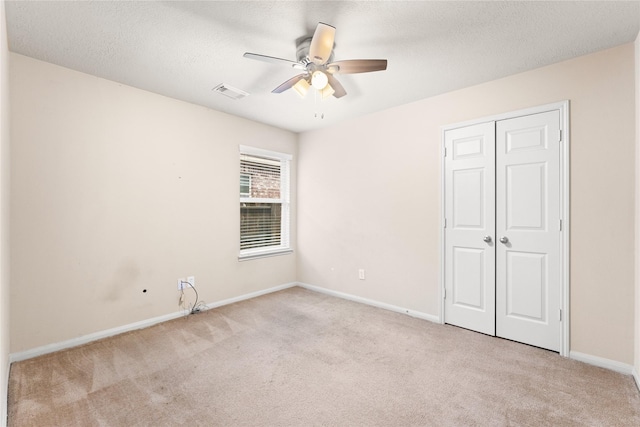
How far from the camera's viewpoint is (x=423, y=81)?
9.20ft

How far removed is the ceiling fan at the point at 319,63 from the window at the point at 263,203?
6.34ft

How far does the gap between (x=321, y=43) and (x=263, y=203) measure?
2.78m

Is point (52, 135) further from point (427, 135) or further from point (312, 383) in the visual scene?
point (427, 135)

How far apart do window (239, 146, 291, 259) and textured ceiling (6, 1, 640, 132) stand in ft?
4.57

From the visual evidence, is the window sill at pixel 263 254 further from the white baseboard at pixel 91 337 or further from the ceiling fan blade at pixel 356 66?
the ceiling fan blade at pixel 356 66

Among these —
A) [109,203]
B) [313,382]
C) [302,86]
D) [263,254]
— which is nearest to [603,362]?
[313,382]

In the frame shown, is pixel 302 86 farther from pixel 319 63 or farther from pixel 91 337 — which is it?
pixel 91 337

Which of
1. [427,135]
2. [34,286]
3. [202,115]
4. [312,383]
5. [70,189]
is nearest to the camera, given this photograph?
[312,383]

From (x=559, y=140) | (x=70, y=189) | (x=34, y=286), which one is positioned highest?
(x=559, y=140)

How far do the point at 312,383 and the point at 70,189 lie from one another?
2.69m

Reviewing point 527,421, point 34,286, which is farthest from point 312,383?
point 34,286

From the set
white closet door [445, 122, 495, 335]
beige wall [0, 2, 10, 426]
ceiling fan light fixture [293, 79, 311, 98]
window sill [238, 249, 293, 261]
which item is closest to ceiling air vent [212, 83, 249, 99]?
ceiling fan light fixture [293, 79, 311, 98]

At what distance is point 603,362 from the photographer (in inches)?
88.6

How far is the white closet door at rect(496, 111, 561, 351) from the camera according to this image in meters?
2.49
